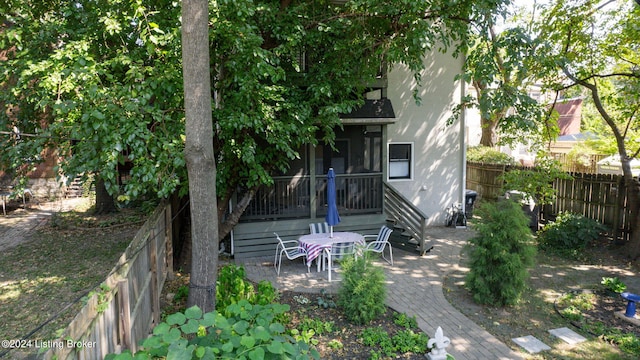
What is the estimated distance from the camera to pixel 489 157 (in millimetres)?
16922

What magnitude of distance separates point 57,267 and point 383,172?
7.85 meters

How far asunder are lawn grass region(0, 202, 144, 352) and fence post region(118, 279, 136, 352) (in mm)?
344

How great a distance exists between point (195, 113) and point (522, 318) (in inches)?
227

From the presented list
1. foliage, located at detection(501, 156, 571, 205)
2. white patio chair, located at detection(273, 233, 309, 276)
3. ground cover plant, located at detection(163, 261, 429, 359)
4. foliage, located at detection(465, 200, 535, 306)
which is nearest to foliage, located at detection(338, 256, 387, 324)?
ground cover plant, located at detection(163, 261, 429, 359)

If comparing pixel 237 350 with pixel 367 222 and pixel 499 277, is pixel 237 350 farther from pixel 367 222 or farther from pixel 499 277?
pixel 367 222

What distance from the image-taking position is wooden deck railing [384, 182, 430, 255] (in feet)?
32.3

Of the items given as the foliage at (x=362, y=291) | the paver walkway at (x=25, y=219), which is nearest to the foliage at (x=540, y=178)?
the foliage at (x=362, y=291)

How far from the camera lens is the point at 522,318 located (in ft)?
20.7

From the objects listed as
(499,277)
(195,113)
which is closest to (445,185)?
(499,277)

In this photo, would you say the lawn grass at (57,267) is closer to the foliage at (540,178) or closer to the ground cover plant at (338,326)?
the ground cover plant at (338,326)

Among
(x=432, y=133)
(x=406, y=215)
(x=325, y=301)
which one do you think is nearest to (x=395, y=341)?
(x=325, y=301)

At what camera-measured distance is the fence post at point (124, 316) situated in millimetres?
3832

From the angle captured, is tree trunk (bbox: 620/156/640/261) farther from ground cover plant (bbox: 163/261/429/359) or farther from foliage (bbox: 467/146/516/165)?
ground cover plant (bbox: 163/261/429/359)

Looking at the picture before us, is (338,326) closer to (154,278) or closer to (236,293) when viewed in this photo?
(236,293)
